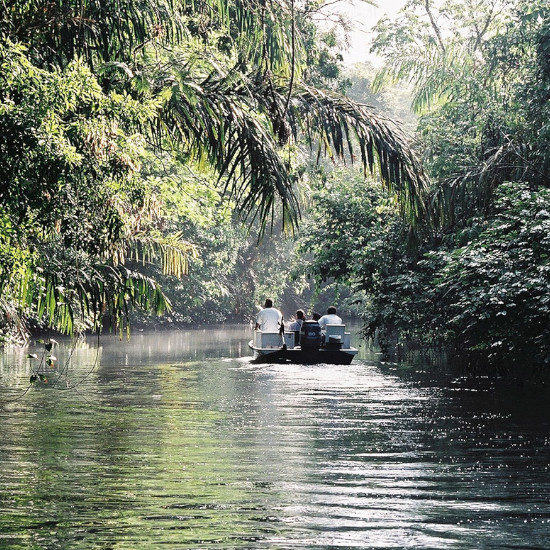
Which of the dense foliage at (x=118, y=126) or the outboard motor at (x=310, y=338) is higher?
the dense foliage at (x=118, y=126)

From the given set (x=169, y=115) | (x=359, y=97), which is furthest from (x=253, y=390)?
(x=359, y=97)

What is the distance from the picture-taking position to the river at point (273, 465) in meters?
7.08

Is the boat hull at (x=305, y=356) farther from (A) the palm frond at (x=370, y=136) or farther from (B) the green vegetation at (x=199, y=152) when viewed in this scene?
(A) the palm frond at (x=370, y=136)

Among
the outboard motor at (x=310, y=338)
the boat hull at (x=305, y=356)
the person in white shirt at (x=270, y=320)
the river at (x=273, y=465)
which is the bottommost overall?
the river at (x=273, y=465)

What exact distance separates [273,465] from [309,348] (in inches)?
602

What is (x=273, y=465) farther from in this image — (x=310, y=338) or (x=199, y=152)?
(x=310, y=338)

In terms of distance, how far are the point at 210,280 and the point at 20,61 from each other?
43.8 m

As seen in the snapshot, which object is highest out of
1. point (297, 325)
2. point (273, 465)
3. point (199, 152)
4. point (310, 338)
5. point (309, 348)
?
point (199, 152)

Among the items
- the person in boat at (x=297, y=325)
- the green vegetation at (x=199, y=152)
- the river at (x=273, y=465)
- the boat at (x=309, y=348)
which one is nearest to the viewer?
the river at (x=273, y=465)

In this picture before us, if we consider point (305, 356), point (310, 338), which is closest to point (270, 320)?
point (305, 356)

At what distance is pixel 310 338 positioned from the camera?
83.3ft

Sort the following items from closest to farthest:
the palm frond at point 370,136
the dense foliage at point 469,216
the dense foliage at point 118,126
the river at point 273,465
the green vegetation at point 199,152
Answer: the river at point 273,465
the dense foliage at point 118,126
the green vegetation at point 199,152
the palm frond at point 370,136
the dense foliage at point 469,216

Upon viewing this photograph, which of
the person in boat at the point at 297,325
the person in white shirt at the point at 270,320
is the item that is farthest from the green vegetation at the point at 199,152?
the person in boat at the point at 297,325

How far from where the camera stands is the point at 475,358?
2036 cm
